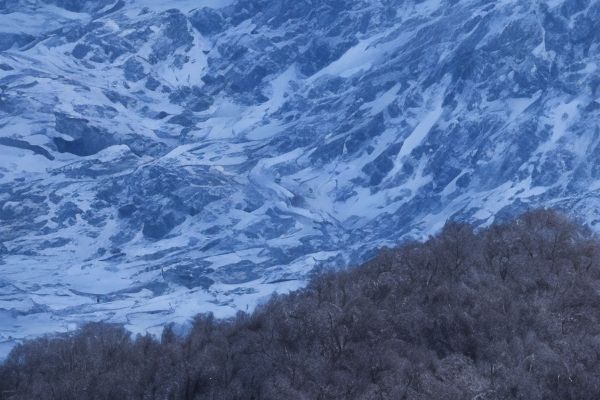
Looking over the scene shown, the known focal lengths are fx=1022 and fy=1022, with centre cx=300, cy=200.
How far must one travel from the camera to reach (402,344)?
2088 inches

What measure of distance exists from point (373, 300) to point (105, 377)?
16318mm

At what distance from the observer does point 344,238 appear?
567ft

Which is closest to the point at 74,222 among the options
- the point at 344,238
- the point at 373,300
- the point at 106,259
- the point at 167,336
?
the point at 106,259

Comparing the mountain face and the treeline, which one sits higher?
the treeline

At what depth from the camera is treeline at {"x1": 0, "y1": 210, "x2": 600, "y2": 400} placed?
157 feet

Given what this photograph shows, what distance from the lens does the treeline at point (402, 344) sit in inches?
1887

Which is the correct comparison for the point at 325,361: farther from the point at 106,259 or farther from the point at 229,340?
the point at 106,259

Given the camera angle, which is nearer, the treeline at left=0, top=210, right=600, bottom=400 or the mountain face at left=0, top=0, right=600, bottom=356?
the treeline at left=0, top=210, right=600, bottom=400

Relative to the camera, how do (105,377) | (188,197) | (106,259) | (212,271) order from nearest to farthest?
(105,377)
(212,271)
(106,259)
(188,197)

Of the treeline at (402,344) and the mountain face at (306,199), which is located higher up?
the treeline at (402,344)

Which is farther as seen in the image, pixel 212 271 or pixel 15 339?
pixel 212 271

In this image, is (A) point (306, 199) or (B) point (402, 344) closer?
(B) point (402, 344)

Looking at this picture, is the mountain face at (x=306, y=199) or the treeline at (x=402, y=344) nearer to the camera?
the treeline at (x=402, y=344)

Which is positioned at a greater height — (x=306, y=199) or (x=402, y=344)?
(x=402, y=344)
